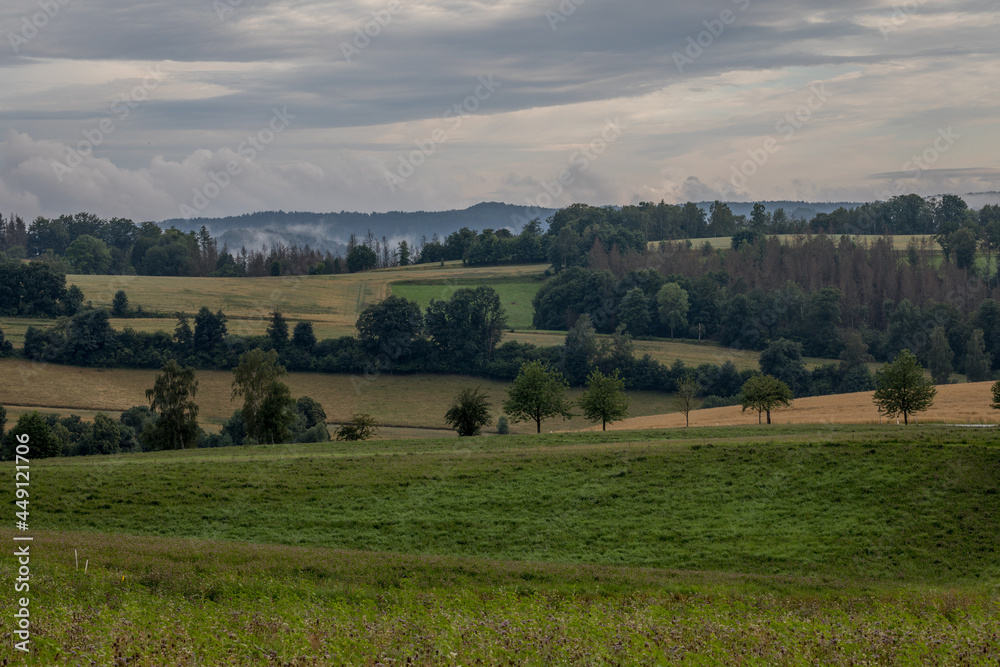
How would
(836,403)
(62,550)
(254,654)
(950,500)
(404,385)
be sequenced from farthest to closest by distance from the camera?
(404,385), (836,403), (950,500), (62,550), (254,654)

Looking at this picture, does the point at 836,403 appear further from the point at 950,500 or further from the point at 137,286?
the point at 137,286

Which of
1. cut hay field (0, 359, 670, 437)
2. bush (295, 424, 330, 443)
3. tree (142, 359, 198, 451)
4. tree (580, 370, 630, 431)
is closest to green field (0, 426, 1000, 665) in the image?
tree (580, 370, 630, 431)

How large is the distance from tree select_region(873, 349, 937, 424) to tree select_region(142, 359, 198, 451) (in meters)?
51.9

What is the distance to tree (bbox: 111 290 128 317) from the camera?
13038 cm

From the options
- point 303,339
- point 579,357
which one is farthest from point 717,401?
point 303,339

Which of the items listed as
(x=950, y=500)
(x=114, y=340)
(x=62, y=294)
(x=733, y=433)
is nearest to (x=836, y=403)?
(x=733, y=433)

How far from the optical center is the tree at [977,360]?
12203 cm

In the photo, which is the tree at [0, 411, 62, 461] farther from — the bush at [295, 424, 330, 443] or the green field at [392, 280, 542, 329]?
the green field at [392, 280, 542, 329]

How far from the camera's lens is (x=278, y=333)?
12050 cm

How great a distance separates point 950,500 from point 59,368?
348ft

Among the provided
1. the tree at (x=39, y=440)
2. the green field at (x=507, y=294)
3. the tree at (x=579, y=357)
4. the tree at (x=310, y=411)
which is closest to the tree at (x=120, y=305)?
the green field at (x=507, y=294)

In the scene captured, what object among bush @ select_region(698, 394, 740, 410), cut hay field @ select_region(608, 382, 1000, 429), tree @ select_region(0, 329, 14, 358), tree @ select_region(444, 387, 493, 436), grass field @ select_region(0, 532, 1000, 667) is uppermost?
tree @ select_region(0, 329, 14, 358)

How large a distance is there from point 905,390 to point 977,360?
80.8 metres

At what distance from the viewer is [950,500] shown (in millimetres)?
30766
